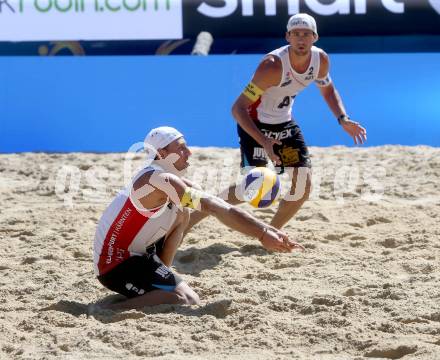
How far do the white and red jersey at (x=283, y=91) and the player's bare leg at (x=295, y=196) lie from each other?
40 centimetres

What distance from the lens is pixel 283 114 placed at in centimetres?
622

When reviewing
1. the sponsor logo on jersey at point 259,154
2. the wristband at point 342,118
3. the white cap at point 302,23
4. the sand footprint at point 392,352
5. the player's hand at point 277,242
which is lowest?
the sand footprint at point 392,352

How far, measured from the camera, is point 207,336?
411 cm

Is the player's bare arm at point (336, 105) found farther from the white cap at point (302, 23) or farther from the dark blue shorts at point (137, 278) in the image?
the dark blue shorts at point (137, 278)

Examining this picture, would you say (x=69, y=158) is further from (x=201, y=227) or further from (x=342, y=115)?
(x=342, y=115)

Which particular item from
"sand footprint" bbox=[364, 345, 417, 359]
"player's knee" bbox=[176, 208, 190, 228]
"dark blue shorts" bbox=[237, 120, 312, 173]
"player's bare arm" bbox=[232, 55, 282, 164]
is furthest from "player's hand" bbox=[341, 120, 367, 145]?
"sand footprint" bbox=[364, 345, 417, 359]

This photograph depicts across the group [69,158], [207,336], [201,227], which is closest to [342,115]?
[201,227]

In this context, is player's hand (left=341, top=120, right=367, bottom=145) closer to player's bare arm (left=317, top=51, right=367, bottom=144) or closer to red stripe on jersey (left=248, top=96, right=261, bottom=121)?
player's bare arm (left=317, top=51, right=367, bottom=144)

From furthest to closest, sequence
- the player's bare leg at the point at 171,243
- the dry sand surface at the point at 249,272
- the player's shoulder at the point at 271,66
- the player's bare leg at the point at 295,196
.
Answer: the player's bare leg at the point at 295,196
the player's shoulder at the point at 271,66
the player's bare leg at the point at 171,243
the dry sand surface at the point at 249,272

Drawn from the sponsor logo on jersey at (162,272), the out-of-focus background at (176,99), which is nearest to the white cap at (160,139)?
the sponsor logo on jersey at (162,272)

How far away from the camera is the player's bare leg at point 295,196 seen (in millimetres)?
6141

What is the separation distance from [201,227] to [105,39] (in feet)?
11.8

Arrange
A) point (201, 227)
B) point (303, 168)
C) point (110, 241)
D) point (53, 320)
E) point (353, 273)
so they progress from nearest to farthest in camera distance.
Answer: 1. point (53, 320)
2. point (110, 241)
3. point (353, 273)
4. point (303, 168)
5. point (201, 227)

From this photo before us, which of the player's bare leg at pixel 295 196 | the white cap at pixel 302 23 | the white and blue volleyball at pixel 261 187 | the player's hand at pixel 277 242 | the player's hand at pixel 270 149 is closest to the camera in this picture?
the player's hand at pixel 277 242
